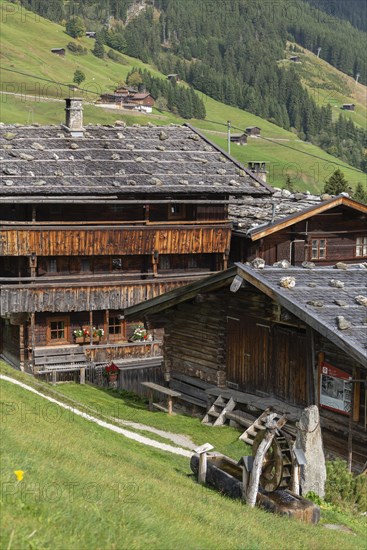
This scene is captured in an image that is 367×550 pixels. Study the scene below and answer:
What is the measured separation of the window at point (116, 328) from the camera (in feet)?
120

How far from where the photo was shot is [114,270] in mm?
36875

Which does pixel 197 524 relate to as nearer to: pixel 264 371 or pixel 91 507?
pixel 91 507

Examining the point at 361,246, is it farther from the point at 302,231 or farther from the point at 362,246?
the point at 302,231

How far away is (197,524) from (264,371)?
12007mm

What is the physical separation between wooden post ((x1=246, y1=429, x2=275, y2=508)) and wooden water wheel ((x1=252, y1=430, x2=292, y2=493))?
26 centimetres

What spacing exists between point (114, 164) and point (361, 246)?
39.0 ft

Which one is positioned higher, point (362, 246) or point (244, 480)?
point (362, 246)

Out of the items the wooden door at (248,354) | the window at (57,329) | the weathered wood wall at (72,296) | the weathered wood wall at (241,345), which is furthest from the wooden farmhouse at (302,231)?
the wooden door at (248,354)

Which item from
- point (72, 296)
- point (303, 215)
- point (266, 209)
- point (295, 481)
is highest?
point (266, 209)

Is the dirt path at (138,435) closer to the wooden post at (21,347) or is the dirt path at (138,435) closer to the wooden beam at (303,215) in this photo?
the wooden post at (21,347)

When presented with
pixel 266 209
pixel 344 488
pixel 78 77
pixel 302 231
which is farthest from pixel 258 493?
pixel 78 77

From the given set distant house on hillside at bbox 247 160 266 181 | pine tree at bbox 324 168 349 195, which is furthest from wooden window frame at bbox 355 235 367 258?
pine tree at bbox 324 168 349 195

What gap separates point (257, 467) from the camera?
50.1 feet

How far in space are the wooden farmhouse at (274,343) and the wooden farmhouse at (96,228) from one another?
21.3 feet
